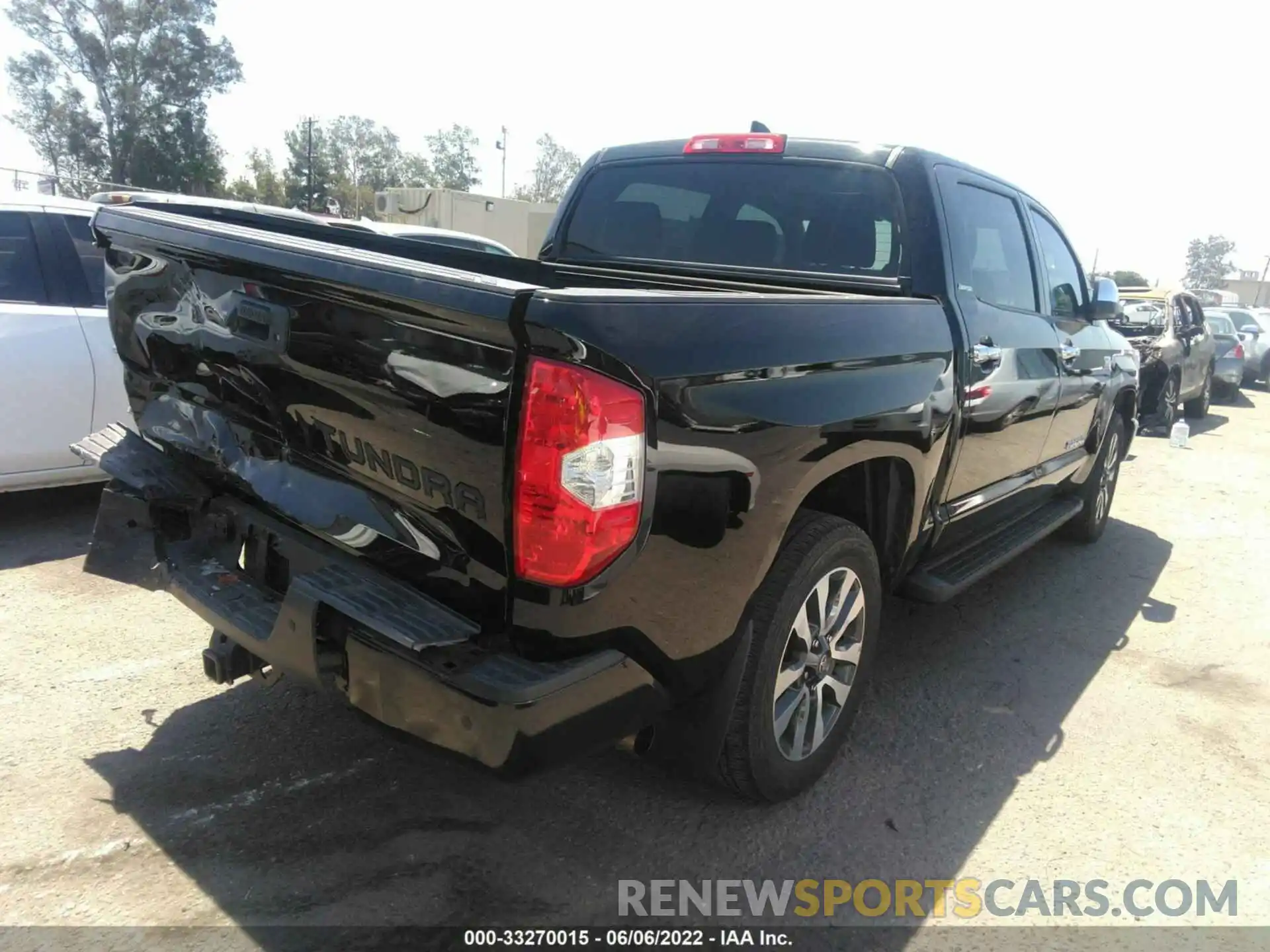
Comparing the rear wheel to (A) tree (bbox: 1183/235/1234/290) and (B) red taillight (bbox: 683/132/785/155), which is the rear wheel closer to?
(B) red taillight (bbox: 683/132/785/155)

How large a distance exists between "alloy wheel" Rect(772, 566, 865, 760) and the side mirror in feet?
10.1

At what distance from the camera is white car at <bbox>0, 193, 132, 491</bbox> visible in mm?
4523

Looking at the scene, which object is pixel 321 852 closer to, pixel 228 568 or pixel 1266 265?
pixel 228 568

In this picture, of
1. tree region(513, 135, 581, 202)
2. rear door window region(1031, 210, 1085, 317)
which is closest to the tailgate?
rear door window region(1031, 210, 1085, 317)

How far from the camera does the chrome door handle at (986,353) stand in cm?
341

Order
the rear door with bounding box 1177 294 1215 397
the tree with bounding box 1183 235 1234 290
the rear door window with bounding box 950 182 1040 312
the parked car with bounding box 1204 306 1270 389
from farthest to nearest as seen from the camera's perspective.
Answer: the tree with bounding box 1183 235 1234 290 → the parked car with bounding box 1204 306 1270 389 → the rear door with bounding box 1177 294 1215 397 → the rear door window with bounding box 950 182 1040 312

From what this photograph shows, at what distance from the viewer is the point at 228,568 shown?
8.42ft

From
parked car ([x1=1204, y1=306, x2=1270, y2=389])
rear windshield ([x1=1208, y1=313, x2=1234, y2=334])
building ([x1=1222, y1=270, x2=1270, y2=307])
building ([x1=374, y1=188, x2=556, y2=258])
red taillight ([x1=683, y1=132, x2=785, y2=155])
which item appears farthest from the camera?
building ([x1=1222, y1=270, x2=1270, y2=307])

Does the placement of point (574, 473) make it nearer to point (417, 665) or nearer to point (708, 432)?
point (708, 432)

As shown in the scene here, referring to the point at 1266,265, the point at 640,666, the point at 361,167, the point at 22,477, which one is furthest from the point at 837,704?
the point at 1266,265

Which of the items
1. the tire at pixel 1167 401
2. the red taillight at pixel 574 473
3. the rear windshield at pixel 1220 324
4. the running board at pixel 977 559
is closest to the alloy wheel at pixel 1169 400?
the tire at pixel 1167 401

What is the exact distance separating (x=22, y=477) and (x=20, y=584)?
762 millimetres

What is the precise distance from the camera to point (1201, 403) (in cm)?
1276

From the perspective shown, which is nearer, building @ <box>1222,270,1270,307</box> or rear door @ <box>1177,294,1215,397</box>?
rear door @ <box>1177,294,1215,397</box>
